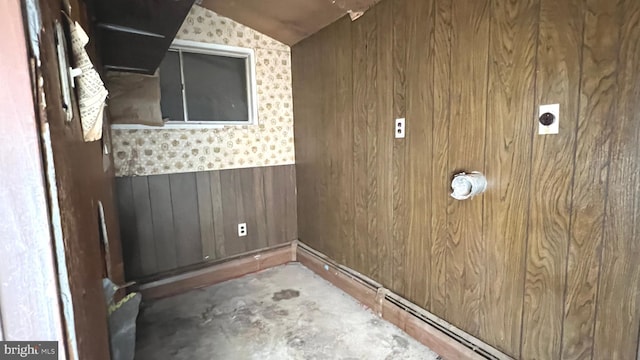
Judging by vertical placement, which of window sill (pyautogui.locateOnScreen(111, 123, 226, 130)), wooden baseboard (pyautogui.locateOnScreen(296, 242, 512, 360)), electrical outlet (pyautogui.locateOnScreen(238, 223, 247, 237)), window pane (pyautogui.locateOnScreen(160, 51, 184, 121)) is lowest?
wooden baseboard (pyautogui.locateOnScreen(296, 242, 512, 360))

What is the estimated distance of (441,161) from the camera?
69.0 inches

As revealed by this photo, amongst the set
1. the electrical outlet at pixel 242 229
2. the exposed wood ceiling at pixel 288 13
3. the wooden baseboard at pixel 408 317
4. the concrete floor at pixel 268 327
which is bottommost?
the concrete floor at pixel 268 327

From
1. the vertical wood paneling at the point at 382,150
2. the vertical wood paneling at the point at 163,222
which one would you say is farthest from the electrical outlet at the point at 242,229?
the vertical wood paneling at the point at 382,150

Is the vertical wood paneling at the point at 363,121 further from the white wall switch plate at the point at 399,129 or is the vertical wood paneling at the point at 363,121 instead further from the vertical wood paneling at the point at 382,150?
the white wall switch plate at the point at 399,129

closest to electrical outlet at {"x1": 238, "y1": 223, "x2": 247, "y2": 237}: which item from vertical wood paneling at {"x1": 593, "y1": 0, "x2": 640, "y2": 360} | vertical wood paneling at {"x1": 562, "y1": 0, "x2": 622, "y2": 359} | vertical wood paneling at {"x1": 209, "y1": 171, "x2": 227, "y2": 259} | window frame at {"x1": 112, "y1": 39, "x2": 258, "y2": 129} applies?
vertical wood paneling at {"x1": 209, "y1": 171, "x2": 227, "y2": 259}

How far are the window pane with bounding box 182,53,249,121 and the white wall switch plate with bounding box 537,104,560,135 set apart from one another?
2304 millimetres

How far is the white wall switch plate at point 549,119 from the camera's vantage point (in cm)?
127

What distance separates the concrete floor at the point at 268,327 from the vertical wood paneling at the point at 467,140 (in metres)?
0.44

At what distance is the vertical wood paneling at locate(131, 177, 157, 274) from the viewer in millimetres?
2476

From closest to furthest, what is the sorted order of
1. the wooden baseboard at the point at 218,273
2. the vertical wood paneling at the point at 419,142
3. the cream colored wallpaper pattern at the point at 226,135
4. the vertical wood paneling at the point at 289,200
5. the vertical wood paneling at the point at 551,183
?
the vertical wood paneling at the point at 551,183 < the vertical wood paneling at the point at 419,142 < the cream colored wallpaper pattern at the point at 226,135 < the wooden baseboard at the point at 218,273 < the vertical wood paneling at the point at 289,200

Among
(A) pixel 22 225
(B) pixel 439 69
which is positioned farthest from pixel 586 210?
(A) pixel 22 225

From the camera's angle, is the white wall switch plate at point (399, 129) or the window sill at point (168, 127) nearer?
the white wall switch plate at point (399, 129)

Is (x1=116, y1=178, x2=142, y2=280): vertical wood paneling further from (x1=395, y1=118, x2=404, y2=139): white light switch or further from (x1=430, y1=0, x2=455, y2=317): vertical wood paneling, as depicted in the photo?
(x1=430, y1=0, x2=455, y2=317): vertical wood paneling

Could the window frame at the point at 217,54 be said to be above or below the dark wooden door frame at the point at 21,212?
above
